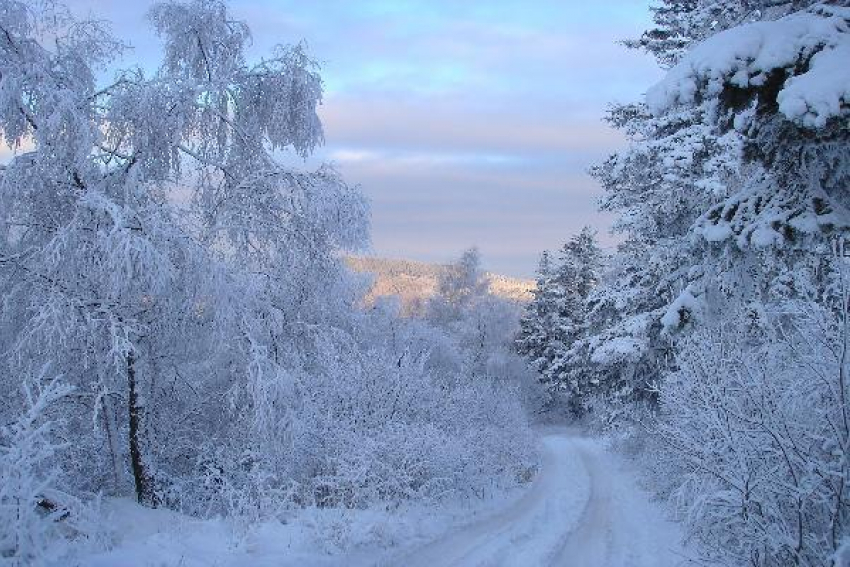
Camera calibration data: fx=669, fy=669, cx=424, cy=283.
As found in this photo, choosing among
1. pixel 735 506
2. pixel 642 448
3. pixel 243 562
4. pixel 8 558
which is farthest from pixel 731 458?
pixel 642 448

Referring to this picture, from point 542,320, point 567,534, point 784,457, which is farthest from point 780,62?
point 542,320

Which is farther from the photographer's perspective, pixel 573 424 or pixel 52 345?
pixel 573 424

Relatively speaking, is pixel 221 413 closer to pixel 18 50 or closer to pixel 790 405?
pixel 18 50

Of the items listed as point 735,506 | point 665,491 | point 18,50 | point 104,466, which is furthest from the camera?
point 665,491

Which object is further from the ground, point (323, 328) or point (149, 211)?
point (149, 211)

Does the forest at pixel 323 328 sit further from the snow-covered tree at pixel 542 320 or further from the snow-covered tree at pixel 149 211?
the snow-covered tree at pixel 542 320

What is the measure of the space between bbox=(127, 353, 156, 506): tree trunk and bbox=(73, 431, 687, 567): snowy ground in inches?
26.2

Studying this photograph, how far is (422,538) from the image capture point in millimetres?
9789

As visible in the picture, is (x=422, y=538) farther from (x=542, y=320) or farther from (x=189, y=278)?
(x=542, y=320)

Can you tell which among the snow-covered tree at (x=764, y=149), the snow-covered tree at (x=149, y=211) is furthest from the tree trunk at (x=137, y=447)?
the snow-covered tree at (x=764, y=149)

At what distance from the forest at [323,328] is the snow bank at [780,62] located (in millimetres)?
21

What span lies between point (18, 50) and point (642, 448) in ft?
71.0

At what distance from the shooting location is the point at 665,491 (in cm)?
1505

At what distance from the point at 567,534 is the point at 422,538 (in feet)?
8.96
